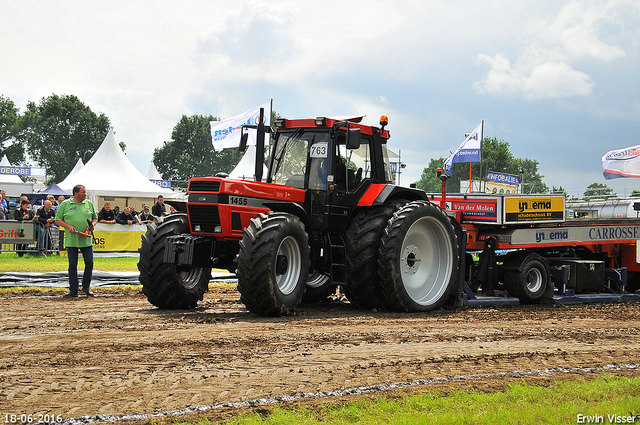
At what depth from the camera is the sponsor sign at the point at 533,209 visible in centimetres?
1052

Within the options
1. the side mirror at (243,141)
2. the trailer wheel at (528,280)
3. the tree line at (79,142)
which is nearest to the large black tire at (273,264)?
the side mirror at (243,141)

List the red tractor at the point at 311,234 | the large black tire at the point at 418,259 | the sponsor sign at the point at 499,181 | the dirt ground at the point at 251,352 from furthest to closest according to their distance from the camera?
the sponsor sign at the point at 499,181
the large black tire at the point at 418,259
the red tractor at the point at 311,234
the dirt ground at the point at 251,352

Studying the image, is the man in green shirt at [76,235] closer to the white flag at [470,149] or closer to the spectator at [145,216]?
the spectator at [145,216]

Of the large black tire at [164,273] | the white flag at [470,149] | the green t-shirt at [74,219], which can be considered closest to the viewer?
the large black tire at [164,273]

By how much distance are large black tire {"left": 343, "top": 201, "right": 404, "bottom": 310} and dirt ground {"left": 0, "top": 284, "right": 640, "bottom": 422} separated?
0.34 metres

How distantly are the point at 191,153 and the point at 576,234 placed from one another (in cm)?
8200

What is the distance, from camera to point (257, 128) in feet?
28.6

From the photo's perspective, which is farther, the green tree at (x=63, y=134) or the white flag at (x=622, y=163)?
the green tree at (x=63, y=134)

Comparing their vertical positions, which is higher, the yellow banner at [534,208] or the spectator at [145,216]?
the yellow banner at [534,208]

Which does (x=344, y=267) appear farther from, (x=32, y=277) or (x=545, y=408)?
(x=32, y=277)

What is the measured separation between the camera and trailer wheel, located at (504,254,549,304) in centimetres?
1025

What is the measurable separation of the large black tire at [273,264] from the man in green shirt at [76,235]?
176 inches

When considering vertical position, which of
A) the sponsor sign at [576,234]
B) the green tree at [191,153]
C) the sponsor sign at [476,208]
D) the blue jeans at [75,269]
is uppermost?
the green tree at [191,153]

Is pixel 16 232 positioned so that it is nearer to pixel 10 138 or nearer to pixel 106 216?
pixel 106 216
